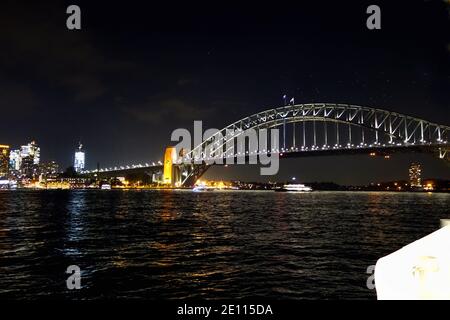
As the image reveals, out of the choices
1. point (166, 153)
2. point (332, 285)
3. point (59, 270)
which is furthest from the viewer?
point (166, 153)

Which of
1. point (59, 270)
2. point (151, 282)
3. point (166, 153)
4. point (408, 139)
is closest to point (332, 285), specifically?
Result: point (151, 282)

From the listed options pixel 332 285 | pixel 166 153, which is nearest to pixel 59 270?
pixel 332 285

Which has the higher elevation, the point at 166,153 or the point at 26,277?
the point at 166,153

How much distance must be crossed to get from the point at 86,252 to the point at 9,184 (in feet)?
610

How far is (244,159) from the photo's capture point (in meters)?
95.2

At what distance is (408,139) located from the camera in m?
86.3

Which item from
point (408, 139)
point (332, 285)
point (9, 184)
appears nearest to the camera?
point (332, 285)

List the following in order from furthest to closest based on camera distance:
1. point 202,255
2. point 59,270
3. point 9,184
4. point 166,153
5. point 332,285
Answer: point 9,184, point 166,153, point 202,255, point 59,270, point 332,285
